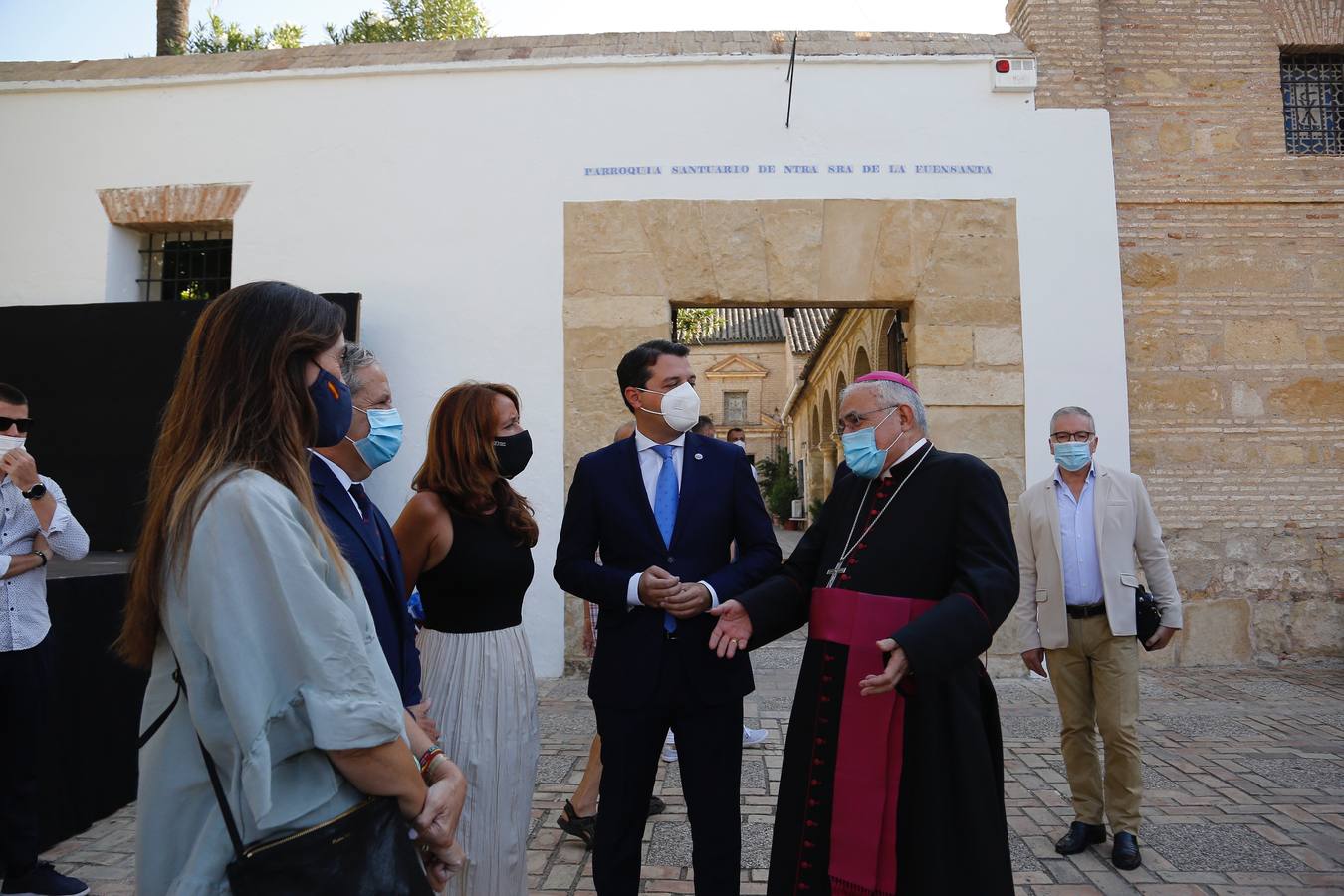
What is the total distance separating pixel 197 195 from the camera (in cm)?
742

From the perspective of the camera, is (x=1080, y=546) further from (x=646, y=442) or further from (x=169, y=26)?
(x=169, y=26)

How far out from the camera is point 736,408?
46.7 metres

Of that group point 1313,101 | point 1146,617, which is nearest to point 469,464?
point 1146,617

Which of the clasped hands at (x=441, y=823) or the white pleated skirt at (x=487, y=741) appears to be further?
the white pleated skirt at (x=487, y=741)

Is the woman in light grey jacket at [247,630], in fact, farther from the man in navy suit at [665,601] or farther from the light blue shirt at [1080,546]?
the light blue shirt at [1080,546]

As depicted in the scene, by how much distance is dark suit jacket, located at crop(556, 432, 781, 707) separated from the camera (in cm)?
281

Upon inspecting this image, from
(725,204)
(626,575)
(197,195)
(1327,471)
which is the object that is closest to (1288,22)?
(1327,471)

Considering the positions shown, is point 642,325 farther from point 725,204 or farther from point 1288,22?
point 1288,22

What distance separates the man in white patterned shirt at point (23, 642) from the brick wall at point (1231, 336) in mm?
7125

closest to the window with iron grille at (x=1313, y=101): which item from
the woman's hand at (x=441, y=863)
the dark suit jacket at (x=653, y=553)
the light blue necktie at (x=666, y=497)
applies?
the dark suit jacket at (x=653, y=553)

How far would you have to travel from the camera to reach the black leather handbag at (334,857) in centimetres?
125

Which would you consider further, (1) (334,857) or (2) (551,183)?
(2) (551,183)

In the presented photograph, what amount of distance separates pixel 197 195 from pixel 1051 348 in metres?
7.23

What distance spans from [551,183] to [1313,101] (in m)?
6.55
